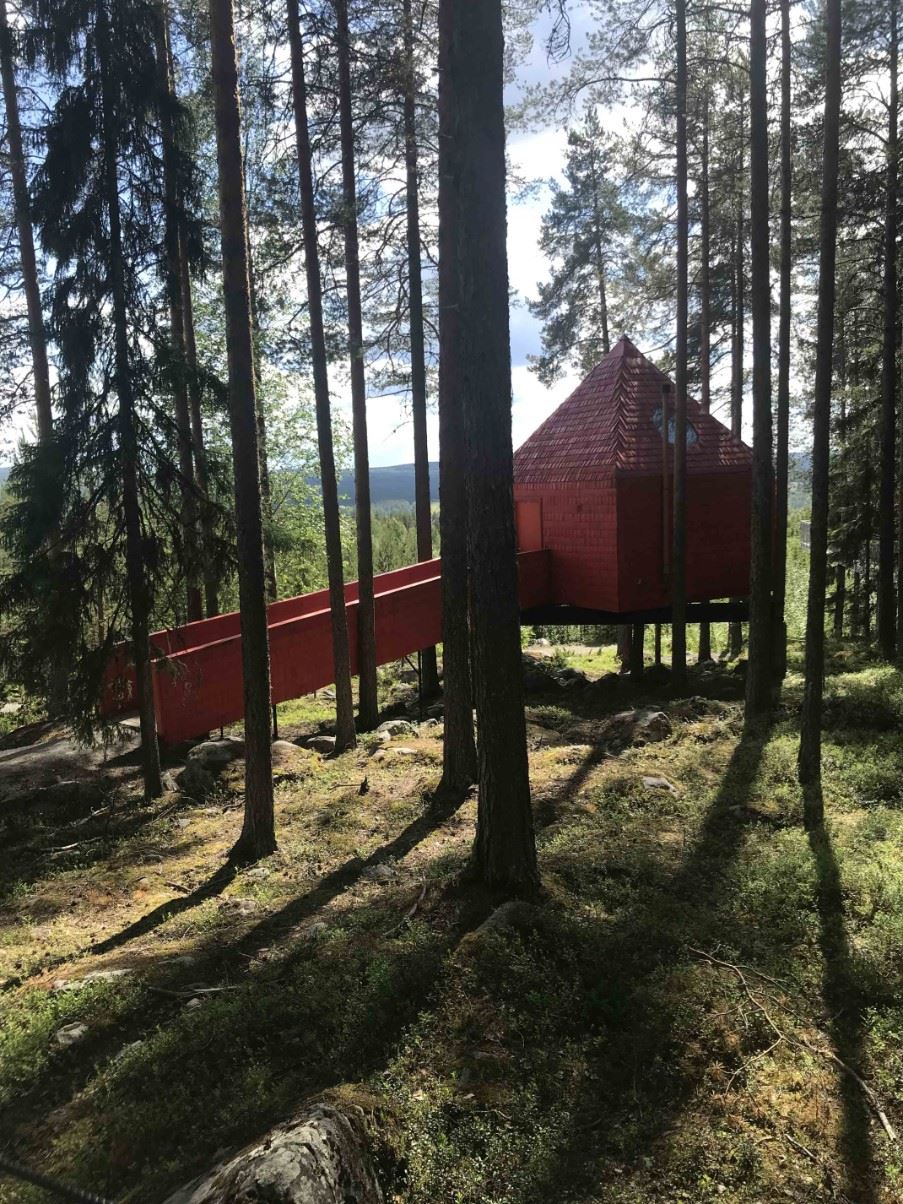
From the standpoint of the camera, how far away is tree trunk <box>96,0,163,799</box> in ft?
27.3

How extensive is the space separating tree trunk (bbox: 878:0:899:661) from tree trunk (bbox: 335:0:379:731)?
8590 millimetres

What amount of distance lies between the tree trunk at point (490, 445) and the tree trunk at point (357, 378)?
4206 millimetres

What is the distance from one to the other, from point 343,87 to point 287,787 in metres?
9.50

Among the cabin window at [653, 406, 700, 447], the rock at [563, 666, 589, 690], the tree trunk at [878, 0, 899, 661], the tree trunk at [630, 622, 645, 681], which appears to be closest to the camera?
the tree trunk at [878, 0, 899, 661]

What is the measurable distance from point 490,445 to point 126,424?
5.33 m

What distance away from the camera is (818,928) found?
5.21 m

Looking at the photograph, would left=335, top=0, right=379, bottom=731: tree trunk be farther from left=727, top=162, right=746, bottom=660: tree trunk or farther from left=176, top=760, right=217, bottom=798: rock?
left=727, top=162, right=746, bottom=660: tree trunk

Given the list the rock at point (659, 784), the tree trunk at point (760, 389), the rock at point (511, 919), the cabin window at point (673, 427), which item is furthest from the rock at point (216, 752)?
the cabin window at point (673, 427)

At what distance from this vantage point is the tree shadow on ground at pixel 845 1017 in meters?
3.31

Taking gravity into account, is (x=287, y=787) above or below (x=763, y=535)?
below

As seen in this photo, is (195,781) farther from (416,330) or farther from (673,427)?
(673,427)

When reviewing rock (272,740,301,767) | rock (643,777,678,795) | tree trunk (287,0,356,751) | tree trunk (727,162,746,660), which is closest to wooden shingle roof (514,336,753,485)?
tree trunk (727,162,746,660)

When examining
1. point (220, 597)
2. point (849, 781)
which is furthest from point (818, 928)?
point (220, 597)

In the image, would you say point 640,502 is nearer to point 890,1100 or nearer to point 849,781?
point 849,781
